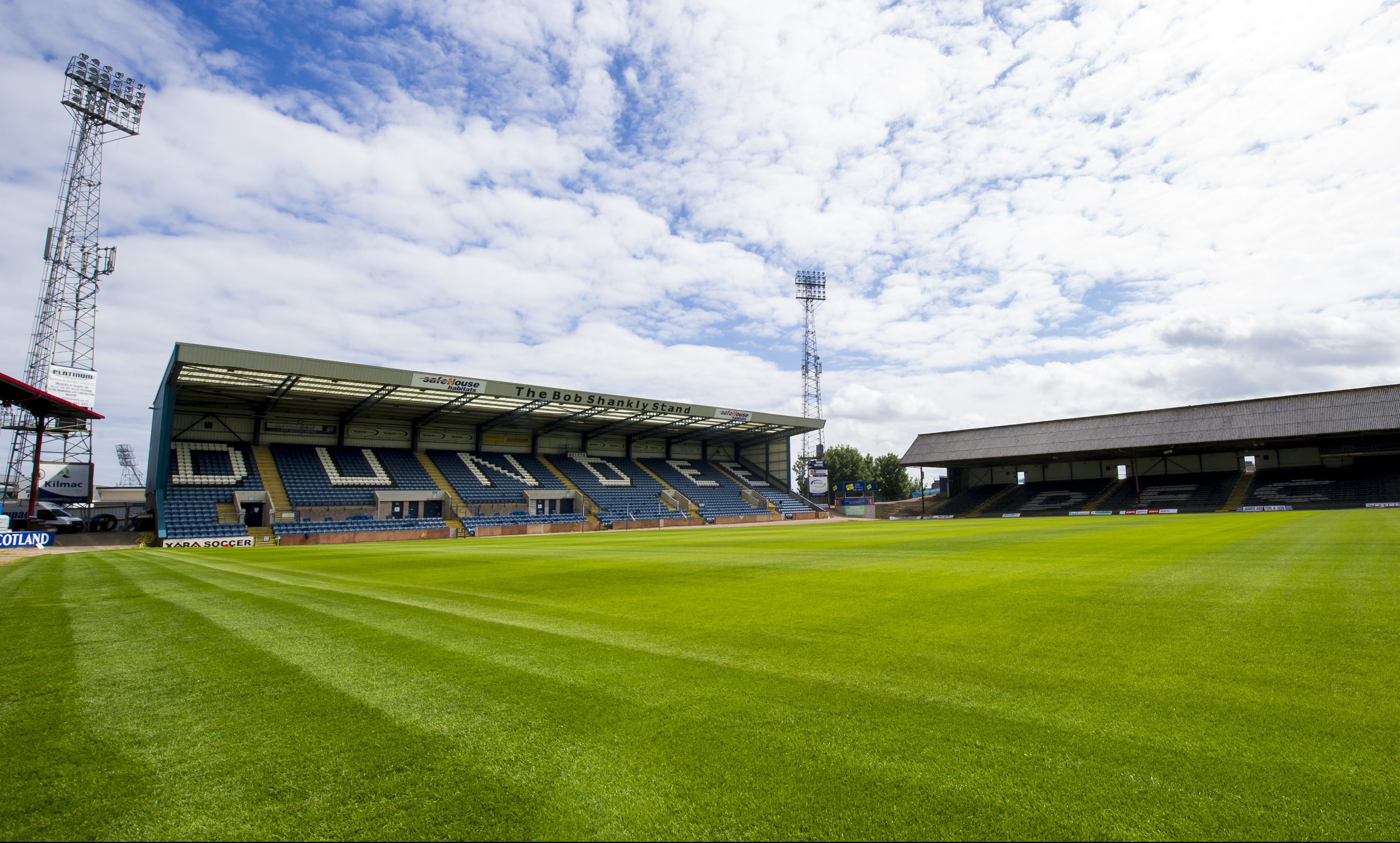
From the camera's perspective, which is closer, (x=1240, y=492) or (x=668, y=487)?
(x=1240, y=492)

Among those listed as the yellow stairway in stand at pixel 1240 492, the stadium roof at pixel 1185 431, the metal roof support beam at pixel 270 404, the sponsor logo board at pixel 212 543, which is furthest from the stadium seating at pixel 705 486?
the yellow stairway in stand at pixel 1240 492

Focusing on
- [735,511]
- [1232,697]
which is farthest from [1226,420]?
[1232,697]

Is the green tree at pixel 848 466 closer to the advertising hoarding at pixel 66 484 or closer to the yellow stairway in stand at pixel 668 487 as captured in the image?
the yellow stairway in stand at pixel 668 487

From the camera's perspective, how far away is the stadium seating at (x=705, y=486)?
2114 inches

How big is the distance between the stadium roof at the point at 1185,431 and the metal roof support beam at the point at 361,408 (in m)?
43.5

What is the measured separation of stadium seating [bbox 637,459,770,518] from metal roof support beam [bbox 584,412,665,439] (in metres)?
5.22

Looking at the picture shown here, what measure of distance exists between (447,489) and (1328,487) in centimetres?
5958

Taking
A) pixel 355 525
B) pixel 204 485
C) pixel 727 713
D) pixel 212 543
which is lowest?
pixel 212 543

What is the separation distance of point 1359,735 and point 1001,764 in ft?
6.77

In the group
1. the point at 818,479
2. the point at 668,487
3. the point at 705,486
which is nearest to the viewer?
the point at 668,487

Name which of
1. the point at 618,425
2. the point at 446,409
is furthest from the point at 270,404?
the point at 618,425

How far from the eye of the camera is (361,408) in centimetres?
4269

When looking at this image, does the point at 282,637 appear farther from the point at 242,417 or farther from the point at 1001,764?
the point at 242,417

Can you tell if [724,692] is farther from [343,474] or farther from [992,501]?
[992,501]
